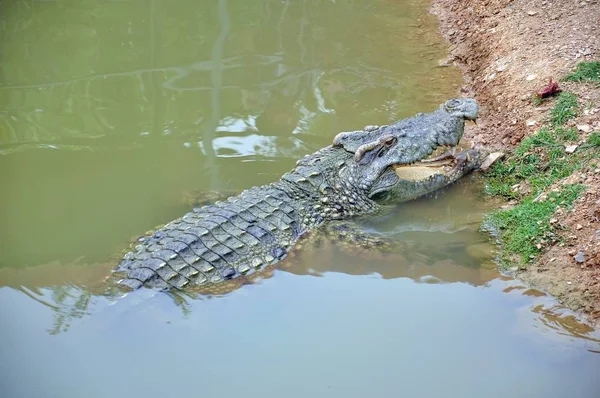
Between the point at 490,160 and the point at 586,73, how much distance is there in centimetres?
128

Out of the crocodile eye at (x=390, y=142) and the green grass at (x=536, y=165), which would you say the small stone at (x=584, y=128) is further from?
the crocodile eye at (x=390, y=142)

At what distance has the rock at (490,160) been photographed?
5812 mm

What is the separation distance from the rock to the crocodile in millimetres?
74

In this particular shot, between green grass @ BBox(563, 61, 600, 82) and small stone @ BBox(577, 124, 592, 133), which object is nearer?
small stone @ BBox(577, 124, 592, 133)

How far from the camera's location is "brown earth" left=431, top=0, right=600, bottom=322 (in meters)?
4.35

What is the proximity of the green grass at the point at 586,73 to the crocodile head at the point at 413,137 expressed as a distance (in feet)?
3.52

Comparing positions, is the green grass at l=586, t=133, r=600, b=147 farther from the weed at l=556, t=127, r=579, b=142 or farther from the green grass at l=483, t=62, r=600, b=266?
the weed at l=556, t=127, r=579, b=142

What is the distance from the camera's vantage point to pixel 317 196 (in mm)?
5582

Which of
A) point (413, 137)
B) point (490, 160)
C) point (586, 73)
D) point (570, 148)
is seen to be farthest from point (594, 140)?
point (413, 137)

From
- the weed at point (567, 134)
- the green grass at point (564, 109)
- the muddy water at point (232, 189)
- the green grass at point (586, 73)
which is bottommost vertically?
the muddy water at point (232, 189)

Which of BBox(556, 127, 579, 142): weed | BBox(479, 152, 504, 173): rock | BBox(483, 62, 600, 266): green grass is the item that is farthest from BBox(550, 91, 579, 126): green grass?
BBox(479, 152, 504, 173): rock

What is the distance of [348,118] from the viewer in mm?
6820

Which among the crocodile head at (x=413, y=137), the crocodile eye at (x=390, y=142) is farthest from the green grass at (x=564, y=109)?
the crocodile eye at (x=390, y=142)

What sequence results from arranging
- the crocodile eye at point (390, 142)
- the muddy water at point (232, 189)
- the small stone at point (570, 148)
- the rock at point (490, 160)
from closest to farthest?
the muddy water at point (232, 189), the small stone at point (570, 148), the crocodile eye at point (390, 142), the rock at point (490, 160)
